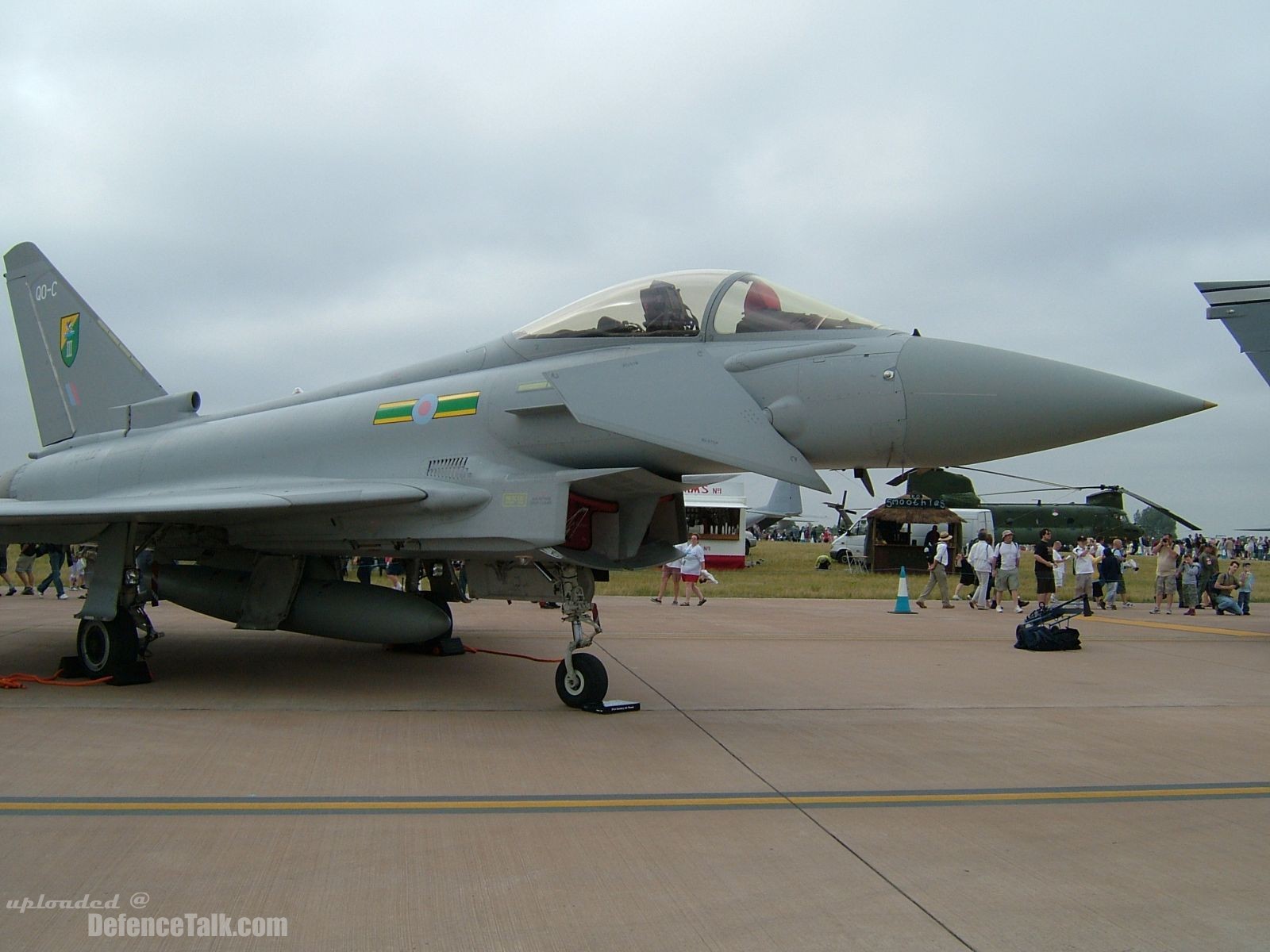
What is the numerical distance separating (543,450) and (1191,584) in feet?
50.6

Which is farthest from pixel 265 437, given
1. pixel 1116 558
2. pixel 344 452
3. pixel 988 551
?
pixel 1116 558

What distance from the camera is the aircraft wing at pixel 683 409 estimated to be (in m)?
5.84

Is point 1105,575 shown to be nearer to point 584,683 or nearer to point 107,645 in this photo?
point 584,683

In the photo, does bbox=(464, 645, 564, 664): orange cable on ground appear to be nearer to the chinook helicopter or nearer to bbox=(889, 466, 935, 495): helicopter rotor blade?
bbox=(889, 466, 935, 495): helicopter rotor blade

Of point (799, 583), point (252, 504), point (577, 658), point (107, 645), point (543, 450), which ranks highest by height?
point (543, 450)

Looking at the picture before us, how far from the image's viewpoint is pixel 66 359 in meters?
10.5

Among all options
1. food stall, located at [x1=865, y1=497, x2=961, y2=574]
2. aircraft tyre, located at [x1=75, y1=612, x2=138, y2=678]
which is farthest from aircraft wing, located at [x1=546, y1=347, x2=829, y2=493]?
food stall, located at [x1=865, y1=497, x2=961, y2=574]

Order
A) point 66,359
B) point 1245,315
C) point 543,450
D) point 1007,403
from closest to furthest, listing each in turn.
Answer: point 1007,403
point 543,450
point 66,359
point 1245,315

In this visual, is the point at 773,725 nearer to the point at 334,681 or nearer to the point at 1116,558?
the point at 334,681

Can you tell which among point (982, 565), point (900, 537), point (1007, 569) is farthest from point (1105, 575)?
point (900, 537)

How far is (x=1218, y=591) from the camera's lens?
17438 mm

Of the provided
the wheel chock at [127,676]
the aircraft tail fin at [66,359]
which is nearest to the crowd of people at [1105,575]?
the wheel chock at [127,676]

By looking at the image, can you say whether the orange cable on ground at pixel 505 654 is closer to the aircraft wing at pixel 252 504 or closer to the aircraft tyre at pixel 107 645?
the aircraft wing at pixel 252 504

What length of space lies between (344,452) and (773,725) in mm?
4009
